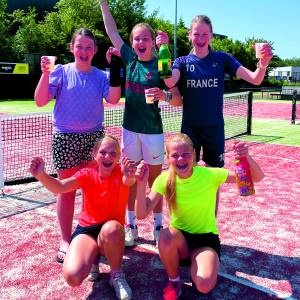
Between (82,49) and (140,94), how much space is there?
655 mm

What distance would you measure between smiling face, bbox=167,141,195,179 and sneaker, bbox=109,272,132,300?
0.93 m

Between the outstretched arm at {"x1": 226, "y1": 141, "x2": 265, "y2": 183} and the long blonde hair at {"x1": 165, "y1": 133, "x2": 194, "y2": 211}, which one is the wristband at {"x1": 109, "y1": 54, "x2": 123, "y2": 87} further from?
the outstretched arm at {"x1": 226, "y1": 141, "x2": 265, "y2": 183}

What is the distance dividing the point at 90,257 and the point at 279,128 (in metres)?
11.8

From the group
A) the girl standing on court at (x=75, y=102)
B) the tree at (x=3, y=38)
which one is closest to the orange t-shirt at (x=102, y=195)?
the girl standing on court at (x=75, y=102)

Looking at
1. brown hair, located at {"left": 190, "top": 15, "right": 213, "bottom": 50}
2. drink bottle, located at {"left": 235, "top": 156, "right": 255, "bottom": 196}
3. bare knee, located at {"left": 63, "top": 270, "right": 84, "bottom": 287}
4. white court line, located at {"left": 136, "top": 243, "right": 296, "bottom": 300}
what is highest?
brown hair, located at {"left": 190, "top": 15, "right": 213, "bottom": 50}

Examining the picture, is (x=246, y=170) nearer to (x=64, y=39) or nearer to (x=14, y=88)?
(x=14, y=88)

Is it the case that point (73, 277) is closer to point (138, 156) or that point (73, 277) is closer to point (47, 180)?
point (47, 180)

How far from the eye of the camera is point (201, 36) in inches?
151

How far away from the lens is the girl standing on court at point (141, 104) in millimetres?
3811

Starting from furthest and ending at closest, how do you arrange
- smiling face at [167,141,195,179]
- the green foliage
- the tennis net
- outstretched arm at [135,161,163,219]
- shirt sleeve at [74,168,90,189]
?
the green foliage, the tennis net, shirt sleeve at [74,168,90,189], smiling face at [167,141,195,179], outstretched arm at [135,161,163,219]

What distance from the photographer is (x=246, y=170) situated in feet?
10.5

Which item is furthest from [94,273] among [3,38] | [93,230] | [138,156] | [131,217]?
[3,38]

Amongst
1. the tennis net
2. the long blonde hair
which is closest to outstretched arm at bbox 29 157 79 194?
the long blonde hair

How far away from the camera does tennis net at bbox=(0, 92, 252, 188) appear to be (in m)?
7.41
